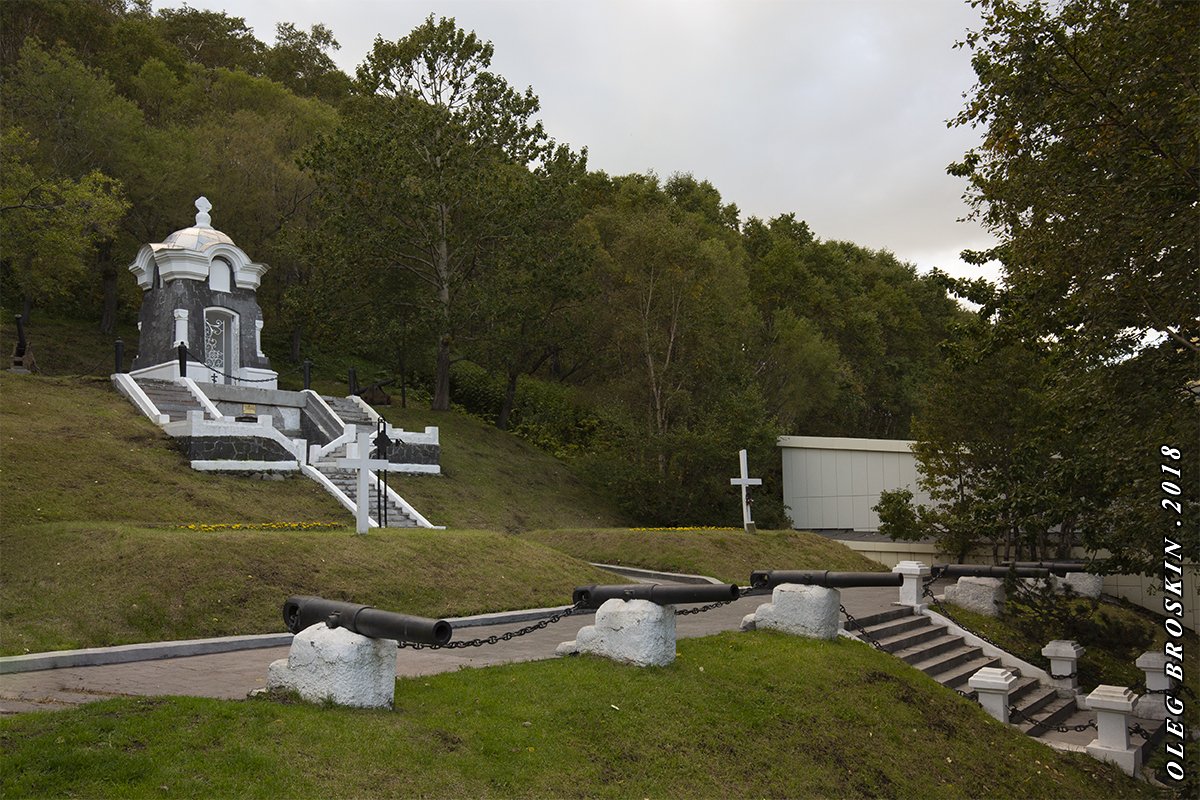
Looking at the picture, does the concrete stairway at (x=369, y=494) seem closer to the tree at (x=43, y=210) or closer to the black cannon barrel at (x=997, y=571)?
the tree at (x=43, y=210)

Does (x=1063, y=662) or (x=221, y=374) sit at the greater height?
(x=221, y=374)

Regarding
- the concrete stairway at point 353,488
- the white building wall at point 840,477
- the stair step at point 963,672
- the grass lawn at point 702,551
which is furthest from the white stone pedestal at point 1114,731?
the white building wall at point 840,477

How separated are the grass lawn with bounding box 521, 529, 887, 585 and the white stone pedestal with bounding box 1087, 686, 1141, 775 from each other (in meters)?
7.97

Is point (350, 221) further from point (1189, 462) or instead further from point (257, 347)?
point (1189, 462)

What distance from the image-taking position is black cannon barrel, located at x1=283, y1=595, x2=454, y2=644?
6457mm

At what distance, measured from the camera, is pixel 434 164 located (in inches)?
1220

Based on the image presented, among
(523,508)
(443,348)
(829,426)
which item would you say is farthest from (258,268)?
(829,426)

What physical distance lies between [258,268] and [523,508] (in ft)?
33.6

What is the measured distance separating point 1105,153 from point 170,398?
66.1ft

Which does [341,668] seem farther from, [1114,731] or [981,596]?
[981,596]

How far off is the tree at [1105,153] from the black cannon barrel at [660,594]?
5382 mm

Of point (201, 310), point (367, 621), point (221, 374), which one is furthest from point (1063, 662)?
point (201, 310)

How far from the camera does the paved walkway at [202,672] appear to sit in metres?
7.77

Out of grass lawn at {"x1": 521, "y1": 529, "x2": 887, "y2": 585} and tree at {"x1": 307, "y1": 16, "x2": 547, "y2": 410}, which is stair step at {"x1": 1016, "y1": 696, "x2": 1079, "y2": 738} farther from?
tree at {"x1": 307, "y1": 16, "x2": 547, "y2": 410}
